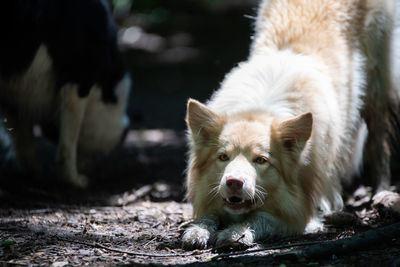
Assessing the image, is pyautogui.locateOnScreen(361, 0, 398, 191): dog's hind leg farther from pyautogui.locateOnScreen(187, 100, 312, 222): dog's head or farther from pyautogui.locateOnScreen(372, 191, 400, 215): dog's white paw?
pyautogui.locateOnScreen(187, 100, 312, 222): dog's head

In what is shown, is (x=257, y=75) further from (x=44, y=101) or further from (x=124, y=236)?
(x=44, y=101)

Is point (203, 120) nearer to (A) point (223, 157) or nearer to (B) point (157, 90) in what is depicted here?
(A) point (223, 157)

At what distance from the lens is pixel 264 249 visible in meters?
3.77

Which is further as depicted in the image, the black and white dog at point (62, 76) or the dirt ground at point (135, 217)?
the black and white dog at point (62, 76)

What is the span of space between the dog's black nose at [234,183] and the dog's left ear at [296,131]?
27.0 inches

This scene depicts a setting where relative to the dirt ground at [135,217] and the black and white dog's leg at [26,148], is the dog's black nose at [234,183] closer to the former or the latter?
the dirt ground at [135,217]

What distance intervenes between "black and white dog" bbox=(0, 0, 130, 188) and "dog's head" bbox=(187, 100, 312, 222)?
225 centimetres

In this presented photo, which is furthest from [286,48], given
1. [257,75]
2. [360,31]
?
[360,31]

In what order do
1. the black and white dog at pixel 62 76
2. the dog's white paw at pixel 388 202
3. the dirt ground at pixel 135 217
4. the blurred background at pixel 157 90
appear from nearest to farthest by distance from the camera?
the dirt ground at pixel 135 217 < the dog's white paw at pixel 388 202 < the black and white dog at pixel 62 76 < the blurred background at pixel 157 90

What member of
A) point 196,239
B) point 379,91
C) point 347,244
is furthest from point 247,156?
point 379,91

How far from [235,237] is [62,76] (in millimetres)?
3210

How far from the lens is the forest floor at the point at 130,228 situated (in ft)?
11.5

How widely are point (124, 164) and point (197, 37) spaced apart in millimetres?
10796

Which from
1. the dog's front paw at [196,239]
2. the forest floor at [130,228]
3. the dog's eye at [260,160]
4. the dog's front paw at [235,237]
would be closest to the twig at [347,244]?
the forest floor at [130,228]
